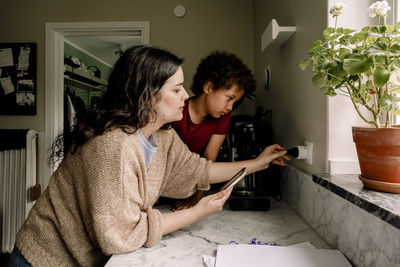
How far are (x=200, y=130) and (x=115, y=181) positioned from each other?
849 mm

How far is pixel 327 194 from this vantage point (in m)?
0.83

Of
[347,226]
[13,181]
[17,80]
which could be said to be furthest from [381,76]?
[17,80]

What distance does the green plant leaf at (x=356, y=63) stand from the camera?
1.86 ft

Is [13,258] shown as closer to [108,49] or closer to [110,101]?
[110,101]

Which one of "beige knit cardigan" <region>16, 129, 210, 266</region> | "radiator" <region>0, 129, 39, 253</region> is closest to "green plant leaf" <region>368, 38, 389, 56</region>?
"beige knit cardigan" <region>16, 129, 210, 266</region>

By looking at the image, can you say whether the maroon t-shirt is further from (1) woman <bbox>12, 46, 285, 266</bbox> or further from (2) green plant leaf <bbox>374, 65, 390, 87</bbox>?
(2) green plant leaf <bbox>374, 65, 390, 87</bbox>

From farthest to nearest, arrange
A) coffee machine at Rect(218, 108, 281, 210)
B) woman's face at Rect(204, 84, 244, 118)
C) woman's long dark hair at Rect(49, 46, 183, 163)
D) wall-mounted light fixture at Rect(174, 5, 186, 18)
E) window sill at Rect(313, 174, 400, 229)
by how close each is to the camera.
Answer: wall-mounted light fixture at Rect(174, 5, 186, 18)
woman's face at Rect(204, 84, 244, 118)
coffee machine at Rect(218, 108, 281, 210)
woman's long dark hair at Rect(49, 46, 183, 163)
window sill at Rect(313, 174, 400, 229)

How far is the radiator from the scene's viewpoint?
221 centimetres

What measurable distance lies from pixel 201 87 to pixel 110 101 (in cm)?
70

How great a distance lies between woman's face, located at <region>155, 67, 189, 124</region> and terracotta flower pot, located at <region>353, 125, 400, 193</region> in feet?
1.75

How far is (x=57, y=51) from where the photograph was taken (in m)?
2.48

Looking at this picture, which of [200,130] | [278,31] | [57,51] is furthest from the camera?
[57,51]

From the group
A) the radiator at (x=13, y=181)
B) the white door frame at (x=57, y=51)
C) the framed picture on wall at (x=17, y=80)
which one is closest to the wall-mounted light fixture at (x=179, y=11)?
the white door frame at (x=57, y=51)

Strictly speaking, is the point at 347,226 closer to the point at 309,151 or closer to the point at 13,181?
the point at 309,151
